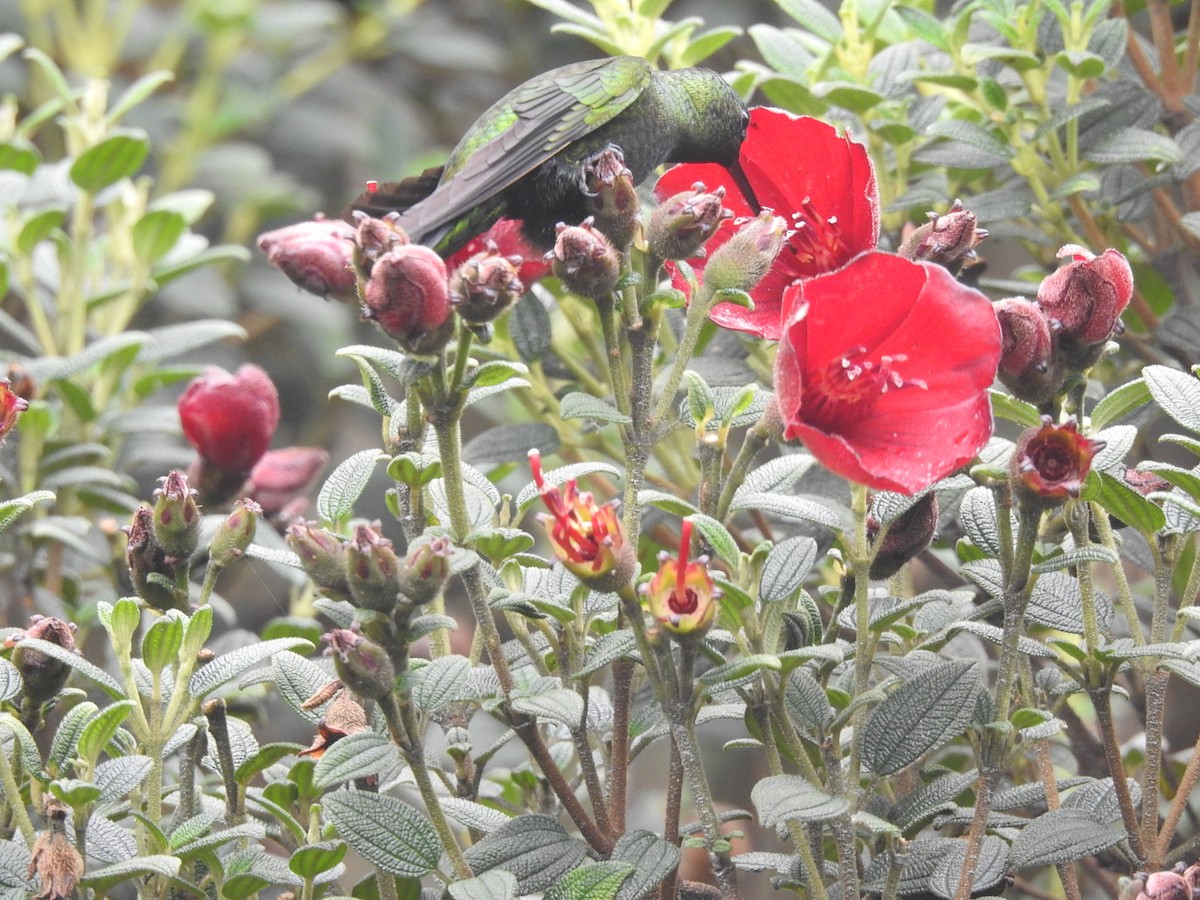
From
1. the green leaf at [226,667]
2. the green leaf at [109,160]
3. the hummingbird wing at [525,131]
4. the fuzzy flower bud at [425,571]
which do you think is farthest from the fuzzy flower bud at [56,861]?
the green leaf at [109,160]

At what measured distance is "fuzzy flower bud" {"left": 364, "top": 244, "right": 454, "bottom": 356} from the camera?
676 millimetres

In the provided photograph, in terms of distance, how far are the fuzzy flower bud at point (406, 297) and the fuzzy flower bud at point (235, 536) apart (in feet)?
0.69

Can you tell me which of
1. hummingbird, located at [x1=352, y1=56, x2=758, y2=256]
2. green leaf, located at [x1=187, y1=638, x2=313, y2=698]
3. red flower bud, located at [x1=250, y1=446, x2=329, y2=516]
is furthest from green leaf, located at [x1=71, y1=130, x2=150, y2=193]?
green leaf, located at [x1=187, y1=638, x2=313, y2=698]

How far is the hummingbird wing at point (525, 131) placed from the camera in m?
0.96

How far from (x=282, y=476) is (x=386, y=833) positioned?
0.62 metres

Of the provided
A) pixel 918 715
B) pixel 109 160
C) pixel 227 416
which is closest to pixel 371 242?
pixel 918 715

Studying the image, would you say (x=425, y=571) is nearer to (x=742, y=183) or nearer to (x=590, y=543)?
(x=590, y=543)

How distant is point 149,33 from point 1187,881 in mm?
2473

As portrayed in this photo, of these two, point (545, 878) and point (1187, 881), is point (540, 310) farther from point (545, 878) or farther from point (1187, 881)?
point (1187, 881)

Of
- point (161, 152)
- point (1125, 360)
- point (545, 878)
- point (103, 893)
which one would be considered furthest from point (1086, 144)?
point (161, 152)

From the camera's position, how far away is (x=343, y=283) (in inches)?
36.7

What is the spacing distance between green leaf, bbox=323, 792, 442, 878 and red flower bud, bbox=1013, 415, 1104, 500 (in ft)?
1.12

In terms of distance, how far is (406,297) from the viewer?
0.68 meters

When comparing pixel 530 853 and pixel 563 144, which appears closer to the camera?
pixel 530 853
